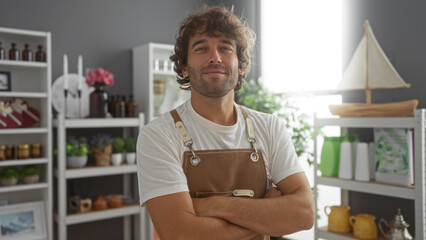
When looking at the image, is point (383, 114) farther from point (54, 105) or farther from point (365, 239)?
point (54, 105)

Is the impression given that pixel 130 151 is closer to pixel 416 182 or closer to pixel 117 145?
pixel 117 145

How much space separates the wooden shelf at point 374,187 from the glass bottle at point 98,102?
1836 mm

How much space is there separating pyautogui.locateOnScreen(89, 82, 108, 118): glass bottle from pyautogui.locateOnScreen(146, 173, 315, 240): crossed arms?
2.20m

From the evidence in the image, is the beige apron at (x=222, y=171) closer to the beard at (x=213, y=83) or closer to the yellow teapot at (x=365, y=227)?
the beard at (x=213, y=83)

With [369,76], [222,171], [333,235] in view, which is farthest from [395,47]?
[222,171]

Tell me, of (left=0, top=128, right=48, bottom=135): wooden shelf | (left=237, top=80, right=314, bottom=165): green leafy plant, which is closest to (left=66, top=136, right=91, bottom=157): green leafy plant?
(left=0, top=128, right=48, bottom=135): wooden shelf

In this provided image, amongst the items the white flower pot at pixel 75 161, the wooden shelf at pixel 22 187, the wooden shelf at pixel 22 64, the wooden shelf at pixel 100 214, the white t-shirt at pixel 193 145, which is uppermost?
the wooden shelf at pixel 22 64

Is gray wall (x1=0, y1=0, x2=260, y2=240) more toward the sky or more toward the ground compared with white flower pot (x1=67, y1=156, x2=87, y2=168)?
more toward the sky

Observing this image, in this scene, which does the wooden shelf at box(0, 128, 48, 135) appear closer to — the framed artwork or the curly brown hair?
the framed artwork

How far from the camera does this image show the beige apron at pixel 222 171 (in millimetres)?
1362

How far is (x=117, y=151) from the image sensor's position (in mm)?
3426

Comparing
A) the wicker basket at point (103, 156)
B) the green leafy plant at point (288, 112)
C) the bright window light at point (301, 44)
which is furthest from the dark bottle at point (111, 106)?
the bright window light at point (301, 44)

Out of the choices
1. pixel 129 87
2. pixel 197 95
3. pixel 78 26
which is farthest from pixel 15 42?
pixel 197 95

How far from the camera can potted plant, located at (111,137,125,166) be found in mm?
3385
